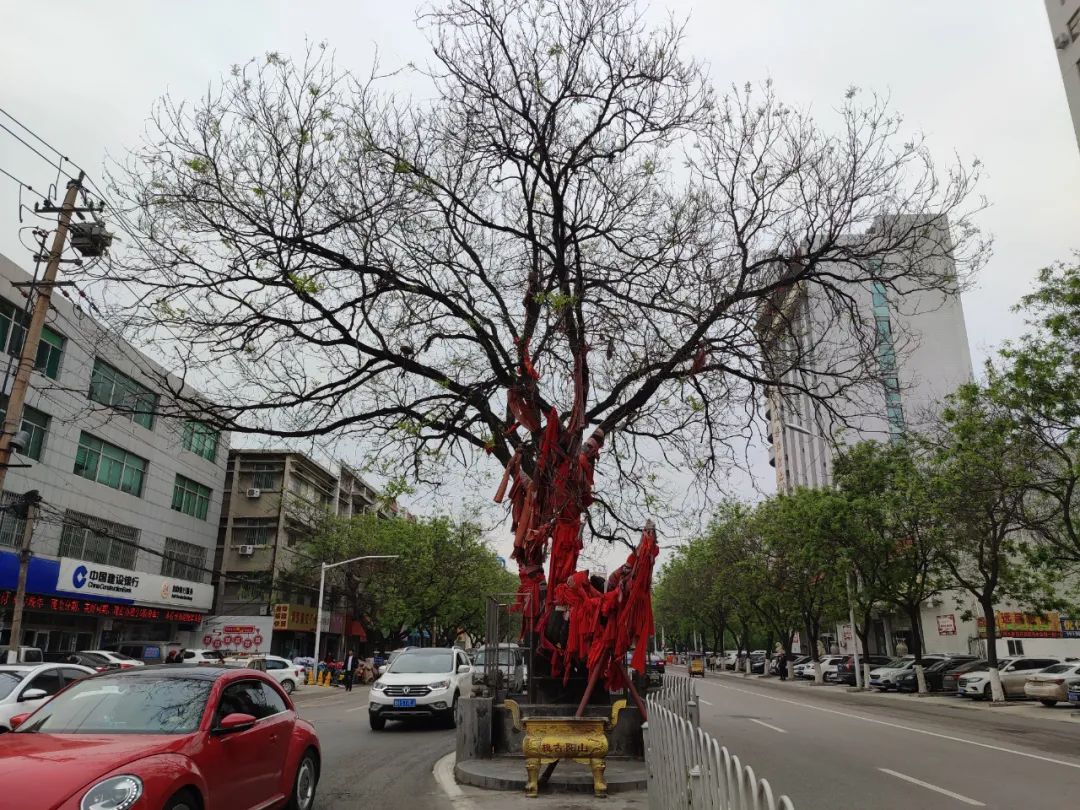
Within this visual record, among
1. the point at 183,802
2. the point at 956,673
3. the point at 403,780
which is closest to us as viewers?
the point at 183,802

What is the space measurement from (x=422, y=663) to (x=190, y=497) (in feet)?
93.6

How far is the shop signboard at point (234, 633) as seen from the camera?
42.2 metres

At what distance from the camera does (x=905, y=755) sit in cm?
1227

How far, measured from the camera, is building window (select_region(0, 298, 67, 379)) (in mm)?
24703

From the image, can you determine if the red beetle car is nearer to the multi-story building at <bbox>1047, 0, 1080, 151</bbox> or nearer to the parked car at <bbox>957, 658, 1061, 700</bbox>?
the multi-story building at <bbox>1047, 0, 1080, 151</bbox>

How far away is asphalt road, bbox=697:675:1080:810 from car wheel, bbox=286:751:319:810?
4.93 meters

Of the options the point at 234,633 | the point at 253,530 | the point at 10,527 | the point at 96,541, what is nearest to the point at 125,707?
the point at 10,527

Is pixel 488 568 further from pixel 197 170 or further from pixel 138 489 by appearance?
pixel 197 170

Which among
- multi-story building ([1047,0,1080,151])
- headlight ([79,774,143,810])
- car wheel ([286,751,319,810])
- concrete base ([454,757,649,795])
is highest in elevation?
multi-story building ([1047,0,1080,151])

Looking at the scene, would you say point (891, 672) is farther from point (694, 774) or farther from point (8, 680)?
point (694, 774)

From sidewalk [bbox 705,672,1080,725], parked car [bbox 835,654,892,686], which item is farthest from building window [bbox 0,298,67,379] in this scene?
parked car [bbox 835,654,892,686]

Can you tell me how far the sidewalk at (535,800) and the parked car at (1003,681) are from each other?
24.1 metres

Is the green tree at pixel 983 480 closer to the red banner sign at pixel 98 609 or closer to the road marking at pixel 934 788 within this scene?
the road marking at pixel 934 788

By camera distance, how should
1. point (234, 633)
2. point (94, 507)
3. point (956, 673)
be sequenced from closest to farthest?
point (956, 673)
point (94, 507)
point (234, 633)
